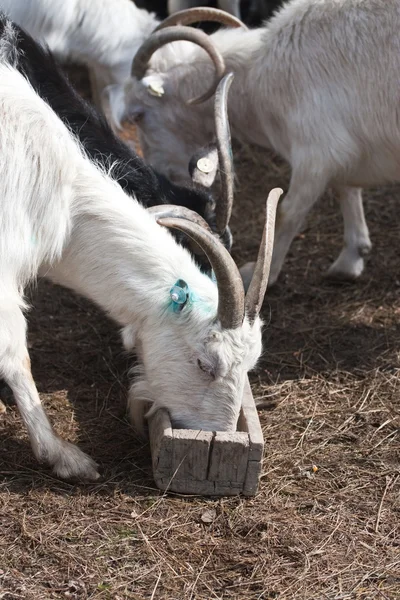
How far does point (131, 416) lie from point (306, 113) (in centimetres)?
230

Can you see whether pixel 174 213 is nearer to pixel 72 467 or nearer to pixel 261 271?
pixel 261 271

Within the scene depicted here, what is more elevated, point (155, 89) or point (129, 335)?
point (155, 89)

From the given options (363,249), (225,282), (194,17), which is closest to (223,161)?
(225,282)

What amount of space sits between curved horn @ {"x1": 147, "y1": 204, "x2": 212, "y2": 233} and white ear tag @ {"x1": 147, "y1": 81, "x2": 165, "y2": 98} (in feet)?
5.85

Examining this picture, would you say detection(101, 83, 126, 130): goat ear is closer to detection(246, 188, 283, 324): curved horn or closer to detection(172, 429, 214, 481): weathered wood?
detection(246, 188, 283, 324): curved horn

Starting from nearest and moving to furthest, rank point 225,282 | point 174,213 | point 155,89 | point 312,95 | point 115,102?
point 225,282
point 174,213
point 312,95
point 155,89
point 115,102

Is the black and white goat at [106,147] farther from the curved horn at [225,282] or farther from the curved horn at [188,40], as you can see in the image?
the curved horn at [188,40]

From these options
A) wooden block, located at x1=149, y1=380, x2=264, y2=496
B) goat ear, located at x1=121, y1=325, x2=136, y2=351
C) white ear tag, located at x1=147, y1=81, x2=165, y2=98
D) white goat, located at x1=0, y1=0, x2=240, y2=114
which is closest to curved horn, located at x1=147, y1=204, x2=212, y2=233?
goat ear, located at x1=121, y1=325, x2=136, y2=351

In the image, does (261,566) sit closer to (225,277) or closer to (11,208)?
(225,277)

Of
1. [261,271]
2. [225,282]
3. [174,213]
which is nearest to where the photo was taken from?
[225,282]

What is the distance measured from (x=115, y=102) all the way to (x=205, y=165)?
66.6 inches

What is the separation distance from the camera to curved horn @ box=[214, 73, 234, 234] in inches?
186

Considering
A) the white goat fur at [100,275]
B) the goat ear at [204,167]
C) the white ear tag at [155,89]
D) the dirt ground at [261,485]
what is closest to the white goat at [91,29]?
the white ear tag at [155,89]

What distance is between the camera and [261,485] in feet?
13.1
